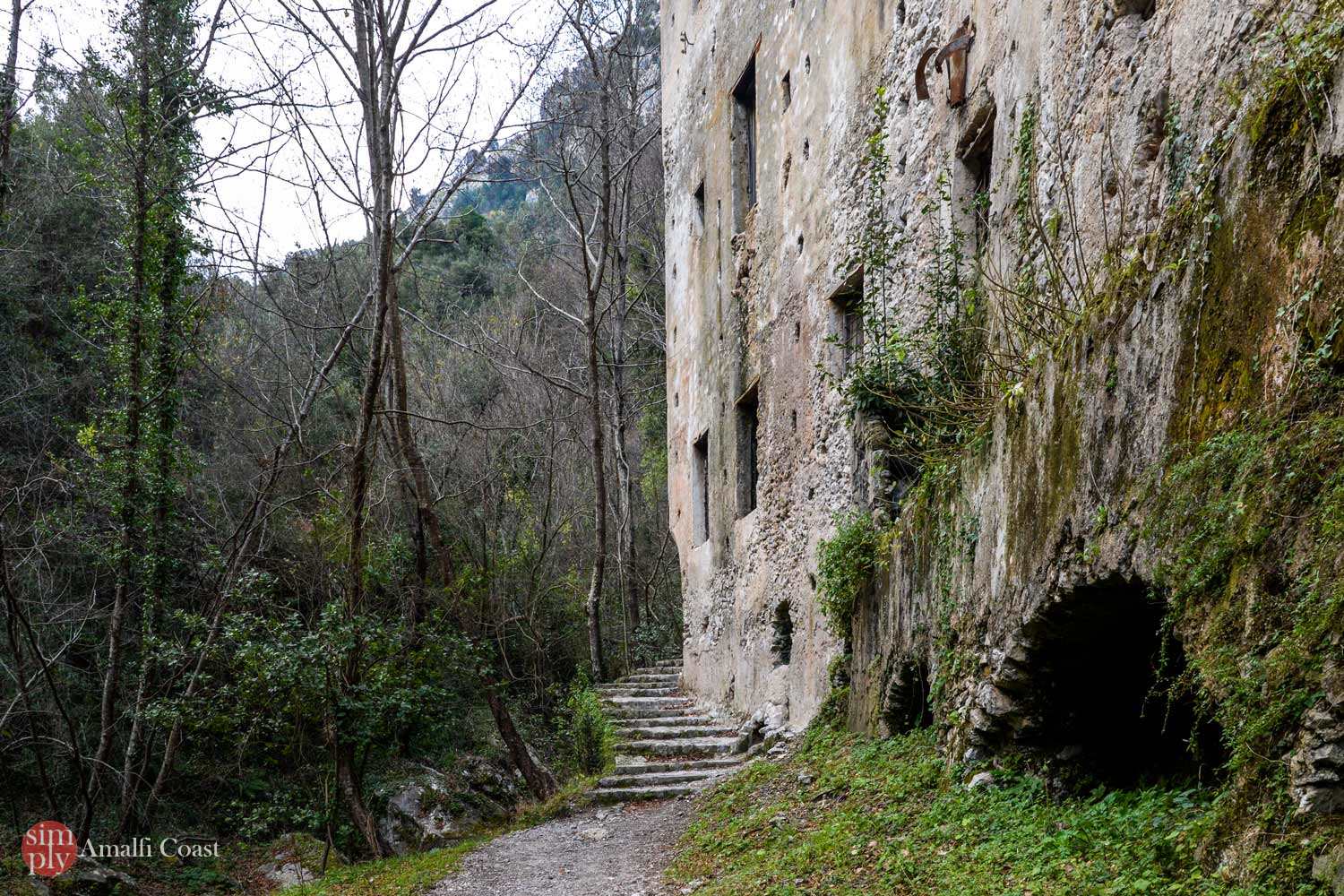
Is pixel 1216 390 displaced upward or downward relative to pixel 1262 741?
upward

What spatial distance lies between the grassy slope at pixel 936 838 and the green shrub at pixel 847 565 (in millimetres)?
1045

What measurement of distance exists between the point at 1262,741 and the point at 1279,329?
121cm

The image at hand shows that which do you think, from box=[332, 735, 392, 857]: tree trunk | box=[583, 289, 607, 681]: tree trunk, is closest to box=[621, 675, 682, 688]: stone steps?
box=[583, 289, 607, 681]: tree trunk

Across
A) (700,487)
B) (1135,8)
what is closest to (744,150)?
(700,487)

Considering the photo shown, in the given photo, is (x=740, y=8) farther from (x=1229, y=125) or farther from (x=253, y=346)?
(x=253, y=346)

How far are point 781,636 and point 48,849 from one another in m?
8.07

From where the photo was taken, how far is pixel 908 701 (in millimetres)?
6758

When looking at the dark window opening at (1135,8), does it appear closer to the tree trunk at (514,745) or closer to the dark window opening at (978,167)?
the dark window opening at (978,167)

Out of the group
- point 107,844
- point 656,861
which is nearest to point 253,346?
point 107,844

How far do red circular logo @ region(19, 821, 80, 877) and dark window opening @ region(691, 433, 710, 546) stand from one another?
839 centimetres

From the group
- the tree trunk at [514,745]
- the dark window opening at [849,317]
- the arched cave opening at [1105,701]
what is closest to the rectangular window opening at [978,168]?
the dark window opening at [849,317]

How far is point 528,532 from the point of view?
2034 centimetres

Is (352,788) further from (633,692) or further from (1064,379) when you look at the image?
(1064,379)

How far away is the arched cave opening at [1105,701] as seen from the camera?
4379 mm
